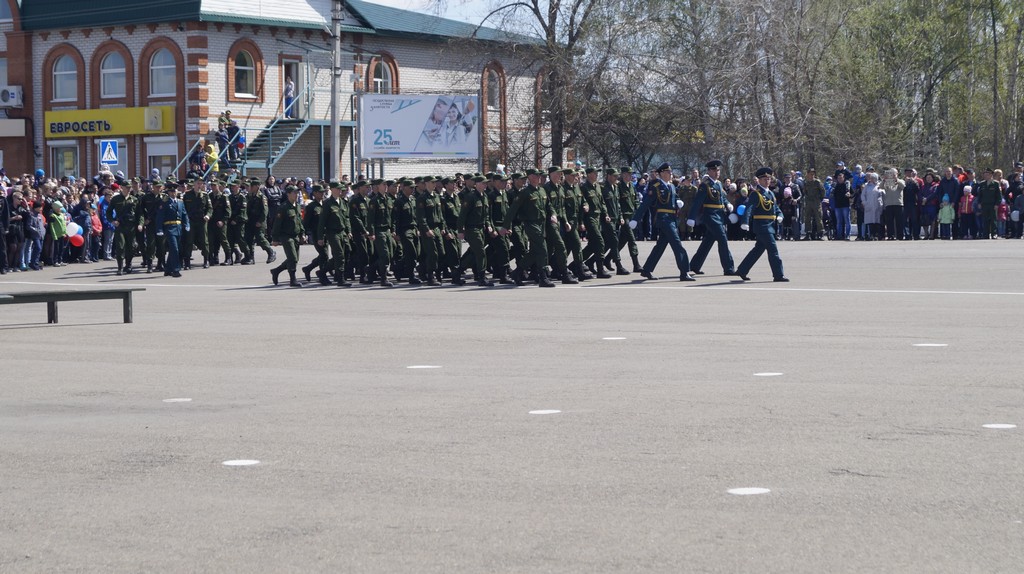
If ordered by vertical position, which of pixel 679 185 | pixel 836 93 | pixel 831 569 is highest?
pixel 836 93

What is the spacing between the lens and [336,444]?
8383 mm

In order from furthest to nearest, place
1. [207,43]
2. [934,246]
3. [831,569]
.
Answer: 1. [207,43]
2. [934,246]
3. [831,569]

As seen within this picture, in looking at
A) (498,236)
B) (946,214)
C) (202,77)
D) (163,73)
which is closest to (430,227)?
(498,236)

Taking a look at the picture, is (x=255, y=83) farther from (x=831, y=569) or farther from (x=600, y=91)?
(x=831, y=569)

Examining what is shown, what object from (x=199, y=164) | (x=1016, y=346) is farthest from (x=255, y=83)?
(x=1016, y=346)

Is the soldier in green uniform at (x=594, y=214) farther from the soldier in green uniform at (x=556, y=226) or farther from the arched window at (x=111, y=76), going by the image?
the arched window at (x=111, y=76)

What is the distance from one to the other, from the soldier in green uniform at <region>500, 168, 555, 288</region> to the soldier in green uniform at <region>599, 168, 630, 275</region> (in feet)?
5.19

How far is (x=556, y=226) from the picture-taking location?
843 inches

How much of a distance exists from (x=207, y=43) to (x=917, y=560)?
45.6 meters

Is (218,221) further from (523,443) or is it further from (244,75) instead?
(244,75)

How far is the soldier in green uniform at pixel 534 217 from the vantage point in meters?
21.3

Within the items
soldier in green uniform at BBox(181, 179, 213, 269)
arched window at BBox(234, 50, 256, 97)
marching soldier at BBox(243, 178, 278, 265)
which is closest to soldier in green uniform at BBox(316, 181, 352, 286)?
soldier in green uniform at BBox(181, 179, 213, 269)

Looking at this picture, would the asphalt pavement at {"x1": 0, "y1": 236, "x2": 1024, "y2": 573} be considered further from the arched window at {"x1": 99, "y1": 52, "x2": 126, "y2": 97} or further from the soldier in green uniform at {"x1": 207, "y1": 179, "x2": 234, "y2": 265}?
the arched window at {"x1": 99, "y1": 52, "x2": 126, "y2": 97}

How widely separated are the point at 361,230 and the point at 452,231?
1566 millimetres
